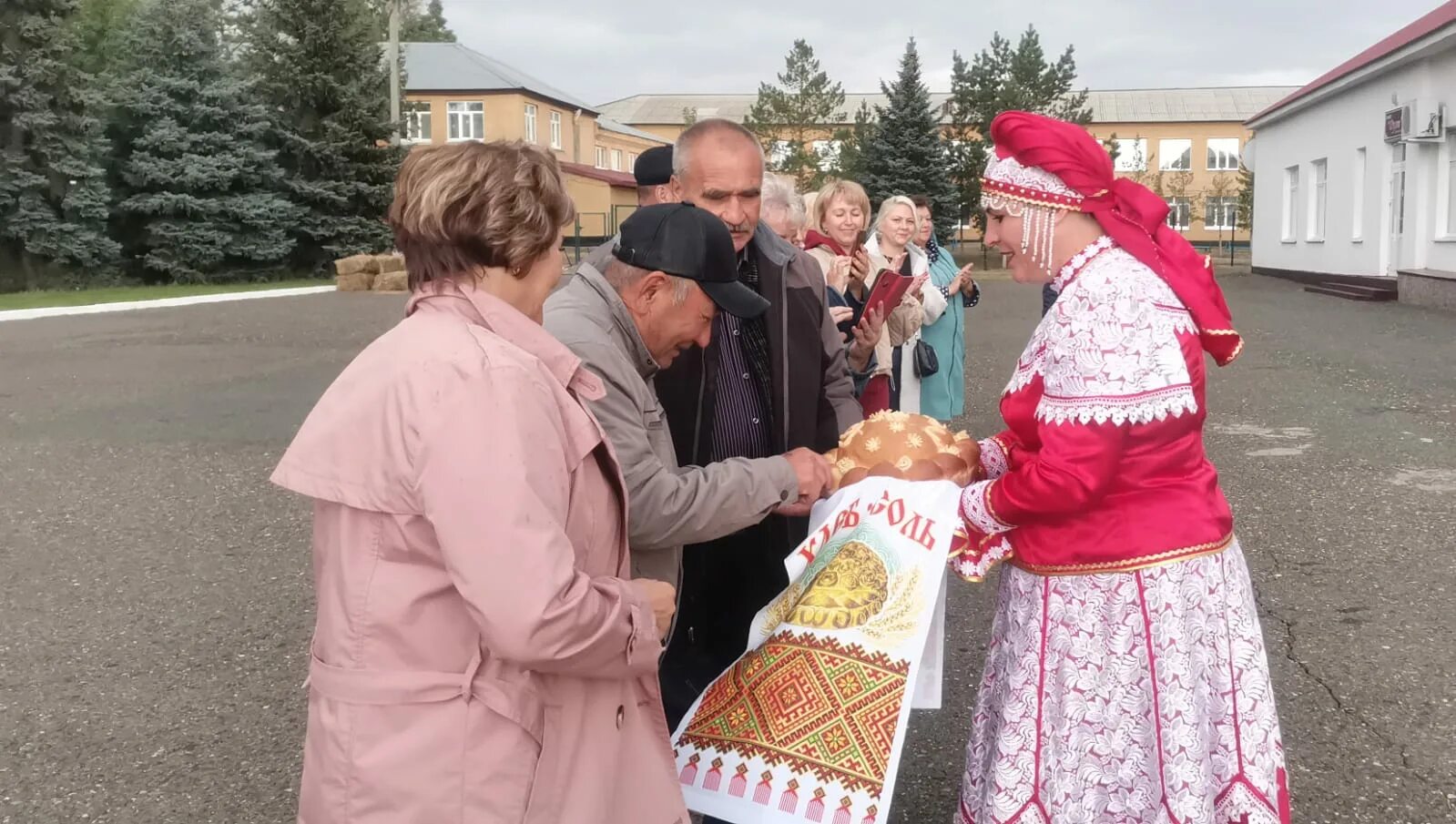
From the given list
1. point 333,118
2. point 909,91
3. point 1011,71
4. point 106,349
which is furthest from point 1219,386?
point 1011,71

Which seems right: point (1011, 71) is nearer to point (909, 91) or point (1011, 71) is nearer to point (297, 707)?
point (909, 91)

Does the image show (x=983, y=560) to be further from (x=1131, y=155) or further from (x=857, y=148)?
(x=1131, y=155)

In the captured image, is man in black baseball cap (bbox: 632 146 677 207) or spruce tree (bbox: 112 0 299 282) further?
spruce tree (bbox: 112 0 299 282)

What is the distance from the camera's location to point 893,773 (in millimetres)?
2629

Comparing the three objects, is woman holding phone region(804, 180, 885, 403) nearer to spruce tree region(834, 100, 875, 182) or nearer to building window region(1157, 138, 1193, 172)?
spruce tree region(834, 100, 875, 182)

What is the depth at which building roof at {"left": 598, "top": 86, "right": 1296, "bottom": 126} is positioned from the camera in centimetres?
8756

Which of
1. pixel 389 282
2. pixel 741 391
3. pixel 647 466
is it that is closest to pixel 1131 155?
pixel 389 282

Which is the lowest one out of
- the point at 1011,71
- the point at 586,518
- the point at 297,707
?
the point at 297,707

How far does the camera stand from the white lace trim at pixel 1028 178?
9.18ft

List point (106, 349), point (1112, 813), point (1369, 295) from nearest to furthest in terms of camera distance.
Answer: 1. point (1112, 813)
2. point (106, 349)
3. point (1369, 295)

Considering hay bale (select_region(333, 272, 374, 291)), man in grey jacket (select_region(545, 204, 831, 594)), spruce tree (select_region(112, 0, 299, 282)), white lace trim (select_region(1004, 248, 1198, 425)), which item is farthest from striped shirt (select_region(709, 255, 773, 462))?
spruce tree (select_region(112, 0, 299, 282))

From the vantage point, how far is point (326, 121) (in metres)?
39.8

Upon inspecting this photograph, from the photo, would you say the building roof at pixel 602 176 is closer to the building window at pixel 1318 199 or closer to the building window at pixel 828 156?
the building window at pixel 828 156

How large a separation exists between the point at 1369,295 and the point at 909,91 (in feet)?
90.4
